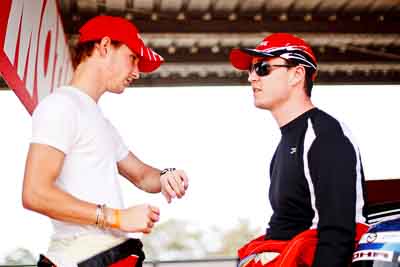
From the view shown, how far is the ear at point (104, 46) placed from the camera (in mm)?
2283

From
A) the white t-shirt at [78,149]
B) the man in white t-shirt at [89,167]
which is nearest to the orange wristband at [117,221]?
the man in white t-shirt at [89,167]

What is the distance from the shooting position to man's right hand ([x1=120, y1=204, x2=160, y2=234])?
1938mm

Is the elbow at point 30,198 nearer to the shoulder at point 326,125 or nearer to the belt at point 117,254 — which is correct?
the belt at point 117,254

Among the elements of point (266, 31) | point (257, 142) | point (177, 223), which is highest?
point (266, 31)

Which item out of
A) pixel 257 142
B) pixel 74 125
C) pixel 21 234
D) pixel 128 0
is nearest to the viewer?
pixel 74 125

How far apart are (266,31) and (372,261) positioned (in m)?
6.46

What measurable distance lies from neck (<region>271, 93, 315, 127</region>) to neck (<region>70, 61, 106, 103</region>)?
2.01 ft

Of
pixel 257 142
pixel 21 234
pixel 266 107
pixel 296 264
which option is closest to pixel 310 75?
pixel 266 107

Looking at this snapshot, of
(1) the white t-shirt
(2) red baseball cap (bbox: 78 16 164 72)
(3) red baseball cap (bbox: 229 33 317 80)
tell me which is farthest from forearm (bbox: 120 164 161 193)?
(3) red baseball cap (bbox: 229 33 317 80)

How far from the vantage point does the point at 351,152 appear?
6.95 feet

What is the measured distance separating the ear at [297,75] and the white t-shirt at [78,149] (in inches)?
27.6

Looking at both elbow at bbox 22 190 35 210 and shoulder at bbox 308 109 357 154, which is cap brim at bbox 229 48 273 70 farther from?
elbow at bbox 22 190 35 210

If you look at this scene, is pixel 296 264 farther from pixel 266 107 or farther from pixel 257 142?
pixel 257 142

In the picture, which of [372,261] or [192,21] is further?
[192,21]
